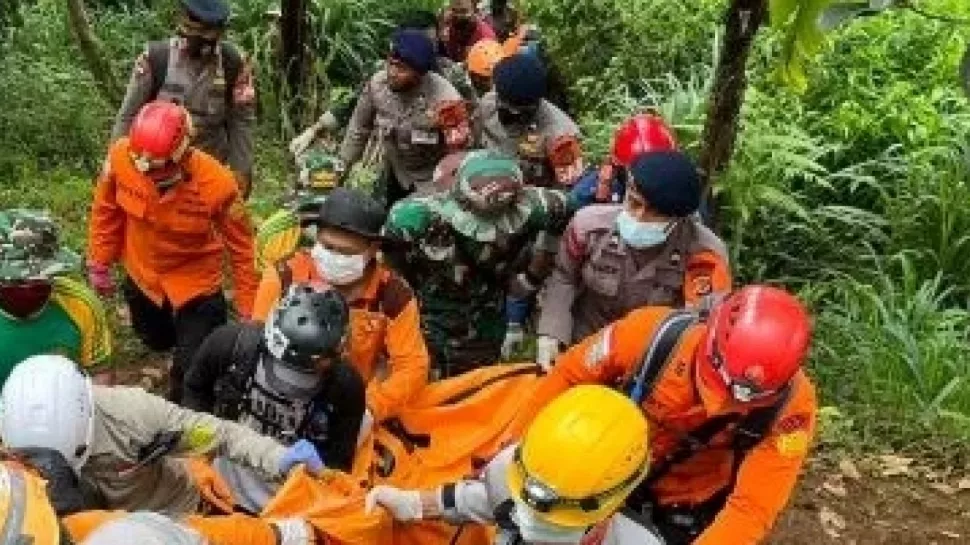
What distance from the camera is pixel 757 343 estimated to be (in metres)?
3.70

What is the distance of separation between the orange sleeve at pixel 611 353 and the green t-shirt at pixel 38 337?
1.70m

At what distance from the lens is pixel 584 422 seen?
134 inches

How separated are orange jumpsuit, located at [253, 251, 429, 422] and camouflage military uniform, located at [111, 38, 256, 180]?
2081 millimetres

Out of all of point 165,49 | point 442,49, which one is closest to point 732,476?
point 165,49

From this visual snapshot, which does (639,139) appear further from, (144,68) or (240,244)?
(144,68)

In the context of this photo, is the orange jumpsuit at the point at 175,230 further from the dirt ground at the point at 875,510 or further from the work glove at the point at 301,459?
the dirt ground at the point at 875,510

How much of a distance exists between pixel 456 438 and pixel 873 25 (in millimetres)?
6824

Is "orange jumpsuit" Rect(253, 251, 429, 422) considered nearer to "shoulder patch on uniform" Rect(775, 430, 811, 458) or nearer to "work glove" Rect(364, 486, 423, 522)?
"work glove" Rect(364, 486, 423, 522)

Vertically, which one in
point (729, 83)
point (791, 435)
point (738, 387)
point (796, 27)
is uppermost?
point (796, 27)

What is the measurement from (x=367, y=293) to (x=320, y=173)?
3.75 feet

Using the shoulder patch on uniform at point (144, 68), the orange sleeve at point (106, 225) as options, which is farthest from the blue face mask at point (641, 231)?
the shoulder patch on uniform at point (144, 68)

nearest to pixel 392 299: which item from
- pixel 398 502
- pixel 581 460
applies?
pixel 398 502

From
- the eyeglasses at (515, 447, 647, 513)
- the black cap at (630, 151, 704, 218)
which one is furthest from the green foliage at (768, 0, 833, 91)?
the black cap at (630, 151, 704, 218)

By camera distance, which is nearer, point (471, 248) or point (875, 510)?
point (471, 248)
